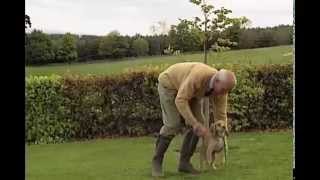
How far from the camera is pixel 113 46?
7.28 ft

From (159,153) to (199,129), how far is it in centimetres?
20

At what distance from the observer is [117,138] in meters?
2.21

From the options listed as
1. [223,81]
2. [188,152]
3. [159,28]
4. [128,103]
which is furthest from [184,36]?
[188,152]

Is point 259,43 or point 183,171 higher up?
point 259,43

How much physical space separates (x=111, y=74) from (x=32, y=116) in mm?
407

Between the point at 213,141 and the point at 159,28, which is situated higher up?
the point at 159,28

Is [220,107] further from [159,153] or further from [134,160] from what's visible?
[134,160]

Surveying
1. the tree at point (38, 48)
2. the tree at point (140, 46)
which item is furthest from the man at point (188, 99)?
the tree at point (38, 48)

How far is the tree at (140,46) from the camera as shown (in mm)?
2205

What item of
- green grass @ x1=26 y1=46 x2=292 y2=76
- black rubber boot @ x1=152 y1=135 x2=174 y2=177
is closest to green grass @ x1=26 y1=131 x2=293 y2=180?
black rubber boot @ x1=152 y1=135 x2=174 y2=177
